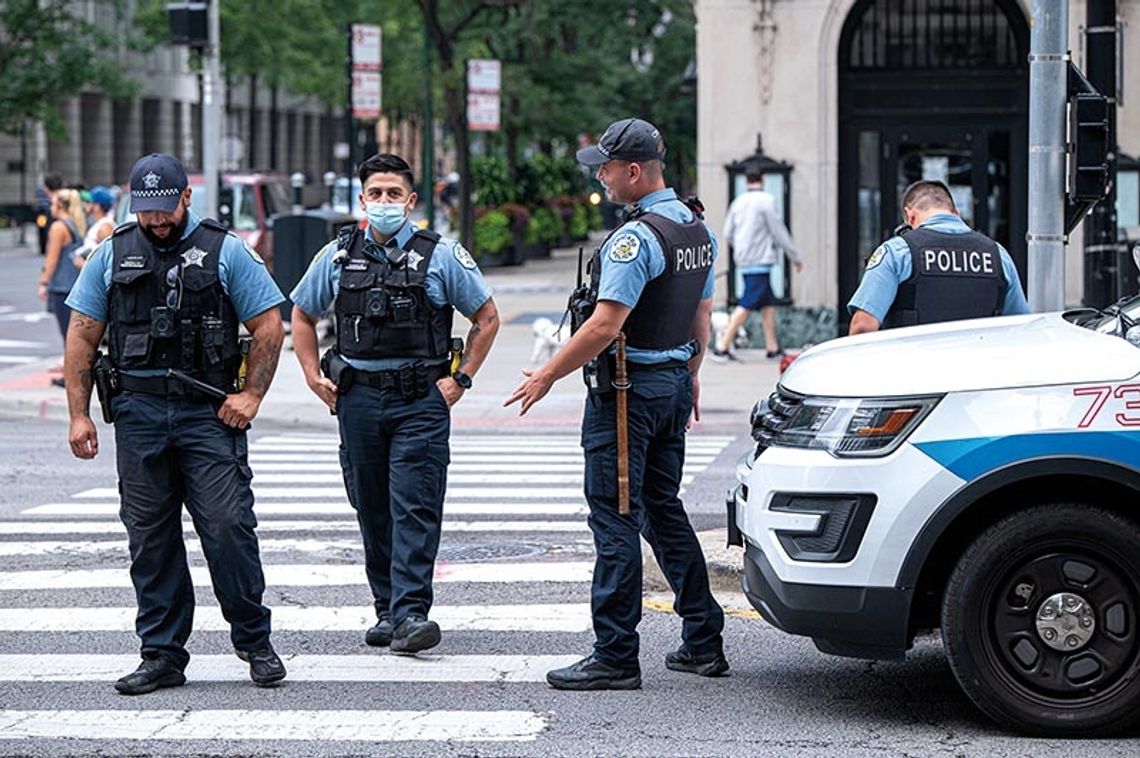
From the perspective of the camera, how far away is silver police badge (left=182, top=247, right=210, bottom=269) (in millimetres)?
7152

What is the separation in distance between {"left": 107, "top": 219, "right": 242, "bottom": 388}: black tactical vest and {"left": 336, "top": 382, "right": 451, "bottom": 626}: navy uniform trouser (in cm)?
66

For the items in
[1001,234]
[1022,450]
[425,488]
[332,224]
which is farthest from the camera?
[332,224]

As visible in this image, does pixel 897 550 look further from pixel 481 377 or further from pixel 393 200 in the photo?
pixel 481 377

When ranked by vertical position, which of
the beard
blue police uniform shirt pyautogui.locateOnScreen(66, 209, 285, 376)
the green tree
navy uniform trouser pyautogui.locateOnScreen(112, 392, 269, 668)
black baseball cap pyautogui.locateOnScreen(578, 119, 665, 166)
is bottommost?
navy uniform trouser pyautogui.locateOnScreen(112, 392, 269, 668)

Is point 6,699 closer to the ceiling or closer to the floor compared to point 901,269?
closer to the floor

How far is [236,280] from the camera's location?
7.25m

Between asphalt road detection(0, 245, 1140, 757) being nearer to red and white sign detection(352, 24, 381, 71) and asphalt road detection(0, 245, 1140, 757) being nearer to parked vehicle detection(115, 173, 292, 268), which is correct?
parked vehicle detection(115, 173, 292, 268)

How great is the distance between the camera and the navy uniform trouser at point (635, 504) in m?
7.13

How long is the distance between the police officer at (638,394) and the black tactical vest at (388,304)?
648mm

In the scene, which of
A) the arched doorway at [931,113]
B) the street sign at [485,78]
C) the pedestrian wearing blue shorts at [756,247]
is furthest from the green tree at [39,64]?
the pedestrian wearing blue shorts at [756,247]

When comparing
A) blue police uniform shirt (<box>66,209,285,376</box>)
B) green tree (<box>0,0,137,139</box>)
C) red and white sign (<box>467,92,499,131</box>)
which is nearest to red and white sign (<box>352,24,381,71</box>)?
red and white sign (<box>467,92,499,131</box>)

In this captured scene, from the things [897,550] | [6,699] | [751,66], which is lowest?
[6,699]

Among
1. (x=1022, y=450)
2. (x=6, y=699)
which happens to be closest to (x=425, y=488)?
(x=6, y=699)

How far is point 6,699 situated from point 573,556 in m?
3.63
